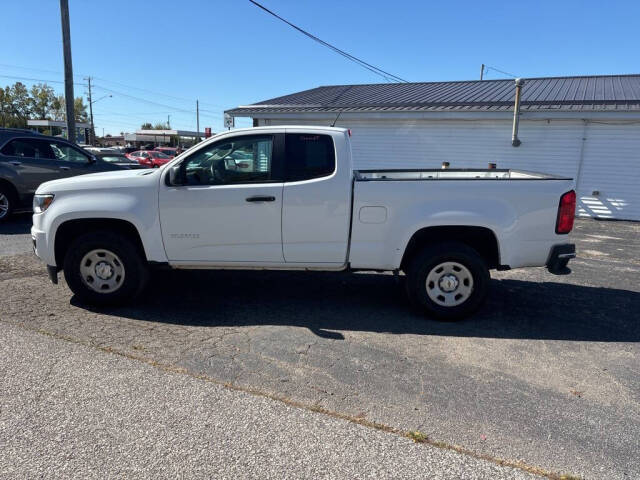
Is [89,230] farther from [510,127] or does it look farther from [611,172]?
[611,172]

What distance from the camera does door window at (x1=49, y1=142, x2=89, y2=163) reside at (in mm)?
10211

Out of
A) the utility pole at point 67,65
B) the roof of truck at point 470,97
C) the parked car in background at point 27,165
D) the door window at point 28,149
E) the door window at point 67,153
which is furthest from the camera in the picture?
the utility pole at point 67,65

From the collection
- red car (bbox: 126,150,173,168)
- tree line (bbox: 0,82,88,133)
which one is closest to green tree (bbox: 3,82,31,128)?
tree line (bbox: 0,82,88,133)

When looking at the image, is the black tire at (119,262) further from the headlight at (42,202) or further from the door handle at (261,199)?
the door handle at (261,199)

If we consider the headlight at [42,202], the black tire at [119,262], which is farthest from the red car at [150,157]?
the black tire at [119,262]

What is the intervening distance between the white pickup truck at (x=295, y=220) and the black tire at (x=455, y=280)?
1cm

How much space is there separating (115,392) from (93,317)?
5.51 feet

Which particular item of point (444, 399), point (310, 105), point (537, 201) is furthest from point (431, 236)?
point (310, 105)

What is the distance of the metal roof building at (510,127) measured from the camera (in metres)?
12.4

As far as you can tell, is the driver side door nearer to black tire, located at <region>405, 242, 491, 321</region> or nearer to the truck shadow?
the truck shadow

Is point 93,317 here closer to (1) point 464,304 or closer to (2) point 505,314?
(1) point 464,304

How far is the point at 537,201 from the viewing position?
456cm

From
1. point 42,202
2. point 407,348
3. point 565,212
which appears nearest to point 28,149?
point 42,202

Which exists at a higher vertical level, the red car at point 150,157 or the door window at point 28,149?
the red car at point 150,157
